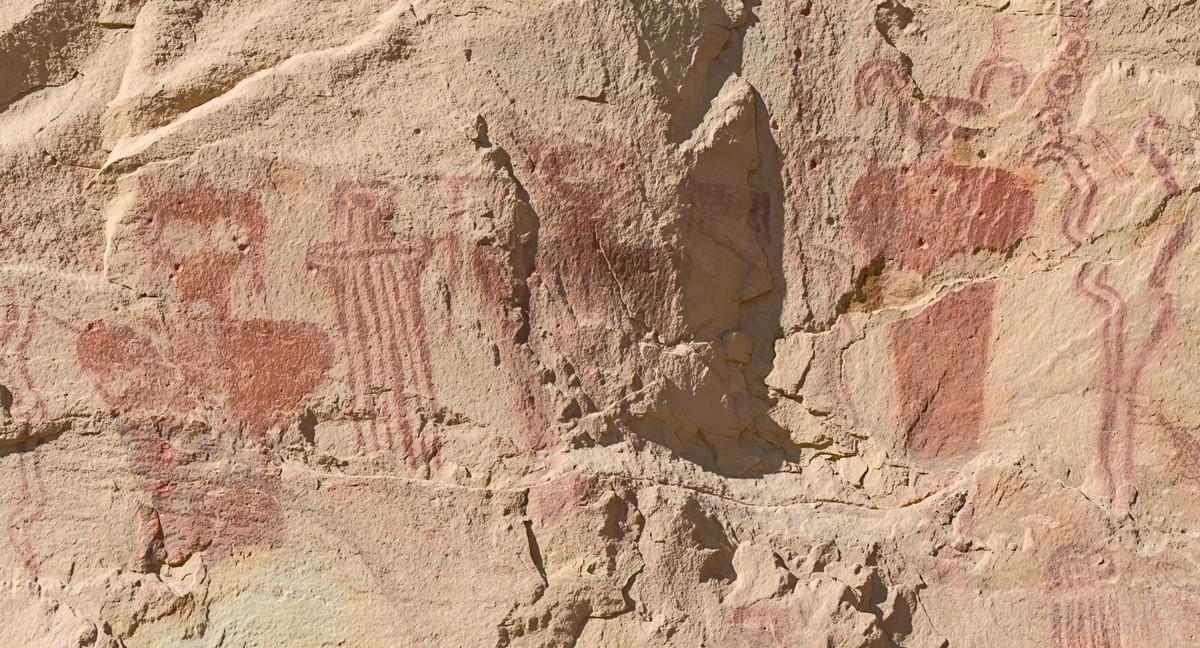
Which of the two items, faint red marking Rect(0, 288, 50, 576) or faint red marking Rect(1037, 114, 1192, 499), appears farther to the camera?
faint red marking Rect(0, 288, 50, 576)

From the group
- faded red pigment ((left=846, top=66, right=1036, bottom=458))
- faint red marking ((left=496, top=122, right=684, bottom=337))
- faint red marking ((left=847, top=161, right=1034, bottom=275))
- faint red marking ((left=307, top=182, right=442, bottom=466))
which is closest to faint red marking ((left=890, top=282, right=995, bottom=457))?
faded red pigment ((left=846, top=66, right=1036, bottom=458))

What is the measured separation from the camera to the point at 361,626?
250 centimetres

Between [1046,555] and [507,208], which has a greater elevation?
[507,208]

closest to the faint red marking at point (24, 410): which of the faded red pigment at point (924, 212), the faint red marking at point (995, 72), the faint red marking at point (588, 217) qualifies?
the faint red marking at point (588, 217)

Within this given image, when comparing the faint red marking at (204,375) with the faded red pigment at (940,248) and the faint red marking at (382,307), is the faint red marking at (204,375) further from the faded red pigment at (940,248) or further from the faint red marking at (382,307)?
the faded red pigment at (940,248)

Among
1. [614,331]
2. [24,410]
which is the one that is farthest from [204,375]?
[614,331]

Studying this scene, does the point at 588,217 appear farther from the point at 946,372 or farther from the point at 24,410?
the point at 24,410

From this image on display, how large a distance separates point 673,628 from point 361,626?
702 millimetres

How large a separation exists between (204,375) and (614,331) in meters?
0.96

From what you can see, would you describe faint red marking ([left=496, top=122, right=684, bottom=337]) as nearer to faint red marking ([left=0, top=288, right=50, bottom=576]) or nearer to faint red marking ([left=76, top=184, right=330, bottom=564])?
faint red marking ([left=76, top=184, right=330, bottom=564])

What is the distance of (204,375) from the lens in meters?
2.59

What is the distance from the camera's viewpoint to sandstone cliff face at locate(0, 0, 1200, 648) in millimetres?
2477

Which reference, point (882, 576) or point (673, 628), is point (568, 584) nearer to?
point (673, 628)

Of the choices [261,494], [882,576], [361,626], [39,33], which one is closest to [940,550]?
[882,576]
